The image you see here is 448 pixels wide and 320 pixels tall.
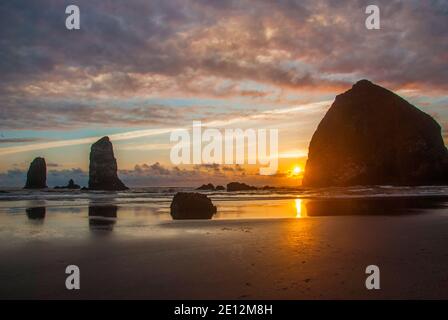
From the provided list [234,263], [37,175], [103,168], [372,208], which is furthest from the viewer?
[37,175]

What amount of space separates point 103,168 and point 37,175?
94.0 ft

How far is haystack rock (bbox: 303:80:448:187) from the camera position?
279 feet

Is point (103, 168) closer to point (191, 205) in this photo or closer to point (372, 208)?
point (191, 205)

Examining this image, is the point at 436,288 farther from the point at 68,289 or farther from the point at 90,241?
the point at 90,241

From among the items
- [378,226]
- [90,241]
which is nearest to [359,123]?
[378,226]

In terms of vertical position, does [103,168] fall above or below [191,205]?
above

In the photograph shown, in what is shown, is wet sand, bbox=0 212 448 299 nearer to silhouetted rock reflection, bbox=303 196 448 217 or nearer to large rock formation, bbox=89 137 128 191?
silhouetted rock reflection, bbox=303 196 448 217

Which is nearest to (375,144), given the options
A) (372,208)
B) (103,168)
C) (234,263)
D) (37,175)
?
(103,168)

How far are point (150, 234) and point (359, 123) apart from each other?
9752 centimetres

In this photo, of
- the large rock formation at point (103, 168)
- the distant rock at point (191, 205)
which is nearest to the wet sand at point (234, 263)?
the distant rock at point (191, 205)

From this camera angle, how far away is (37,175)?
10506 centimetres

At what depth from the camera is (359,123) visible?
332 ft

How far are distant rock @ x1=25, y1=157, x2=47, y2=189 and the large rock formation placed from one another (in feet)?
82.6

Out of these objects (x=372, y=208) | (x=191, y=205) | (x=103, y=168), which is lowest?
(x=372, y=208)
